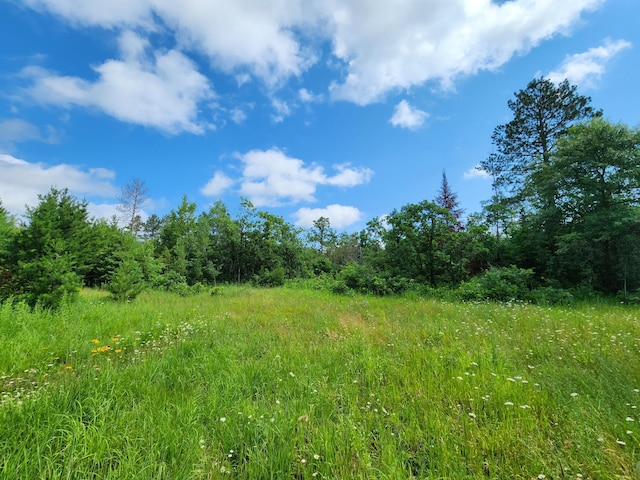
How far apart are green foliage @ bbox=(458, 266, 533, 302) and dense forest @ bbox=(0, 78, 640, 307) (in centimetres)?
4

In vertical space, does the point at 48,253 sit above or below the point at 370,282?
above

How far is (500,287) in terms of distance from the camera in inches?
346

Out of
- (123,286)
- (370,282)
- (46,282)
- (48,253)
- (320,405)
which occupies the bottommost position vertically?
(320,405)

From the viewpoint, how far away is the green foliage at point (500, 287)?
28.2ft

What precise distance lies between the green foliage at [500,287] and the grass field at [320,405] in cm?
433

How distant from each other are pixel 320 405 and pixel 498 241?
13.6m

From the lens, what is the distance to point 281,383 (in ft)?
→ 9.24

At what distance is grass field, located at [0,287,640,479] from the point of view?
1707 millimetres

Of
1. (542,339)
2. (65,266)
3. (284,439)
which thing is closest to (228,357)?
(284,439)

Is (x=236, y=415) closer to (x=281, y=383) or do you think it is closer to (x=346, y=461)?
(x=281, y=383)

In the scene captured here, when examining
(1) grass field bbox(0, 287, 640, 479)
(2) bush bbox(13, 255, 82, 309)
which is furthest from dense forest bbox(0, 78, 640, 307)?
(1) grass field bbox(0, 287, 640, 479)

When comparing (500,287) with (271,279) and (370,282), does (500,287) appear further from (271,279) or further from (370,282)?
(271,279)

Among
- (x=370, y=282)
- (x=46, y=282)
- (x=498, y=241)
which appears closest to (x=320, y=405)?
(x=46, y=282)

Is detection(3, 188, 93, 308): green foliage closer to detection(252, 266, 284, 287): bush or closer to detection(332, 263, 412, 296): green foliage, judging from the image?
A: detection(332, 263, 412, 296): green foliage
